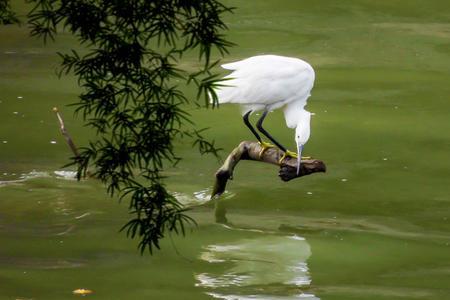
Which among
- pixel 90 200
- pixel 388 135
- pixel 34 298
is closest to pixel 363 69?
pixel 388 135

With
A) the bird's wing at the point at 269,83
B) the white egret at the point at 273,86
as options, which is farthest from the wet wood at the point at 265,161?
the bird's wing at the point at 269,83

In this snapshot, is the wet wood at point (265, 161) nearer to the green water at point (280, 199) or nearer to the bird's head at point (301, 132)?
the bird's head at point (301, 132)

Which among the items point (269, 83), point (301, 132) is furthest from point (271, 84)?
point (301, 132)

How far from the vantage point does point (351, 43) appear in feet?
51.1

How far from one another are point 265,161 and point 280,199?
658 mm

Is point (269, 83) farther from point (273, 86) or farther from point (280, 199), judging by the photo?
point (280, 199)

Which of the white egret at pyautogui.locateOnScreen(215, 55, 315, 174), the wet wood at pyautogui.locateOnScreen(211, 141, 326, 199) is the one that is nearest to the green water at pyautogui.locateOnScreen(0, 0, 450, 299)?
the wet wood at pyautogui.locateOnScreen(211, 141, 326, 199)

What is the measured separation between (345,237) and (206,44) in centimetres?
358

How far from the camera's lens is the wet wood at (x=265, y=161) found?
877cm

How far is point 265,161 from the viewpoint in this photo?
910 cm

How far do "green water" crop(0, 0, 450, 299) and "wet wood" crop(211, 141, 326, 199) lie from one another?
0.24m

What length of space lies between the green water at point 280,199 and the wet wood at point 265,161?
0.24 m

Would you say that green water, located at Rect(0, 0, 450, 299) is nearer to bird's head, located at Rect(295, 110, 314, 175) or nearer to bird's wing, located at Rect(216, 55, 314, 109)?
bird's head, located at Rect(295, 110, 314, 175)

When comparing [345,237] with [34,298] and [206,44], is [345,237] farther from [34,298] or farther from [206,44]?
[206,44]
